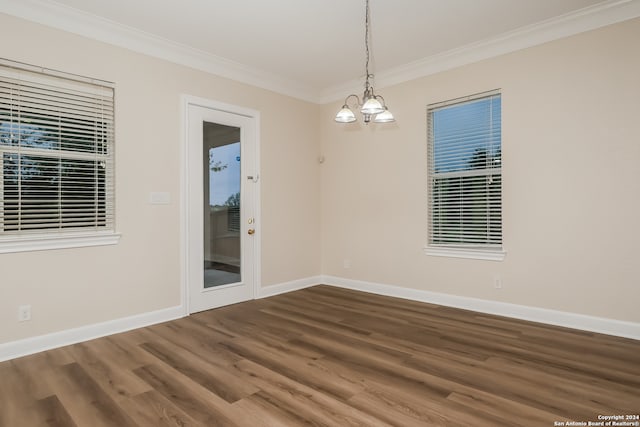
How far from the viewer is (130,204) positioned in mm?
3691

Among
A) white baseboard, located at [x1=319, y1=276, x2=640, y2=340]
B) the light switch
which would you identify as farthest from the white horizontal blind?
white baseboard, located at [x1=319, y1=276, x2=640, y2=340]

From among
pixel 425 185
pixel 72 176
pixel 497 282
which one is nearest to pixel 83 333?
pixel 72 176

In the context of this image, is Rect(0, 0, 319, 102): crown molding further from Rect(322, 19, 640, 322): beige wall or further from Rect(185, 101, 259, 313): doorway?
Rect(322, 19, 640, 322): beige wall

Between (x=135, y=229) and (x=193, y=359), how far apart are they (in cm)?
155

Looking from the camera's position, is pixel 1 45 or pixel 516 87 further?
pixel 516 87

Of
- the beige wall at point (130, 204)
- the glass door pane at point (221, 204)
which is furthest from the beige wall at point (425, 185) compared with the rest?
the glass door pane at point (221, 204)

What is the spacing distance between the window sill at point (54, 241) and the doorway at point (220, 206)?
0.84 m

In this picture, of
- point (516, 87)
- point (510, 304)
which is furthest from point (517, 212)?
point (516, 87)

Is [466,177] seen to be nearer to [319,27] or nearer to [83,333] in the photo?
[319,27]

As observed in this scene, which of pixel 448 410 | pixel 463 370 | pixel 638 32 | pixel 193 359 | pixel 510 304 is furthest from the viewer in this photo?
pixel 510 304

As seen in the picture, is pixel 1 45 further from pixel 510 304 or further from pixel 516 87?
pixel 510 304

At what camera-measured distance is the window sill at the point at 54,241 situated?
3008mm

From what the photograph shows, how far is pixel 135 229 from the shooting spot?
12.2ft

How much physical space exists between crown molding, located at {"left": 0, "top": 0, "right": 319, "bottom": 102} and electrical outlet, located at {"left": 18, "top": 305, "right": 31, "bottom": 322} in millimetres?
2420
